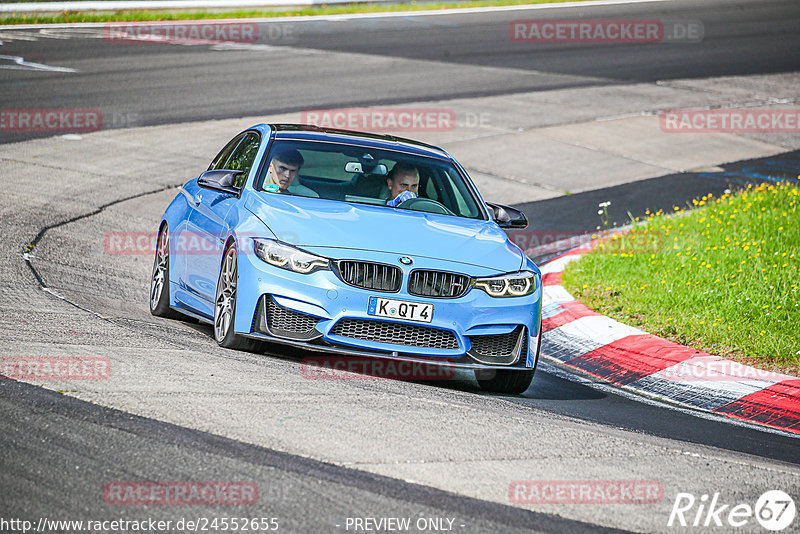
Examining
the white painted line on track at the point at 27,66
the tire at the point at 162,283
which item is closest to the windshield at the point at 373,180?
the tire at the point at 162,283

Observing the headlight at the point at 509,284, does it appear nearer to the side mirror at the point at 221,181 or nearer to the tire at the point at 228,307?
the tire at the point at 228,307

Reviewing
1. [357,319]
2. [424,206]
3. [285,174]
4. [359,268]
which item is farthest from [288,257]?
[424,206]

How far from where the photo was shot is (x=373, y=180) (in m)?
8.29

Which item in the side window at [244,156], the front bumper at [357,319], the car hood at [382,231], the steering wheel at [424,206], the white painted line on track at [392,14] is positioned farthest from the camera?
the white painted line on track at [392,14]

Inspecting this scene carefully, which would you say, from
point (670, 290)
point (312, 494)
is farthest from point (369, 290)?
point (670, 290)

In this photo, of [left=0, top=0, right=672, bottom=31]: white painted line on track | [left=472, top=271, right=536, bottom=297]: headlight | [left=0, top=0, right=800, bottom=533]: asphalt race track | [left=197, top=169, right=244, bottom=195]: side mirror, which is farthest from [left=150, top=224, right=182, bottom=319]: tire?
[left=0, top=0, right=672, bottom=31]: white painted line on track

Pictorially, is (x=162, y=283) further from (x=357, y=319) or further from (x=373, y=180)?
(x=357, y=319)

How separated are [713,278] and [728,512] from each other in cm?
573

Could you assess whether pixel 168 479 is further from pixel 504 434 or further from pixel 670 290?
pixel 670 290

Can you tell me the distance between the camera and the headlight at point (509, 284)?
7.06 metres

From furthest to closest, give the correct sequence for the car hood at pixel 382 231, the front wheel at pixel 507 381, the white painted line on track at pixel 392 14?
1. the white painted line on track at pixel 392 14
2. the front wheel at pixel 507 381
3. the car hood at pixel 382 231

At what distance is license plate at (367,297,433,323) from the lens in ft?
22.3

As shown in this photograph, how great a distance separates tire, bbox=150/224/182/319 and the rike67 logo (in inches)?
191

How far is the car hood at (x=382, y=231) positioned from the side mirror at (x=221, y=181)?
34 centimetres
